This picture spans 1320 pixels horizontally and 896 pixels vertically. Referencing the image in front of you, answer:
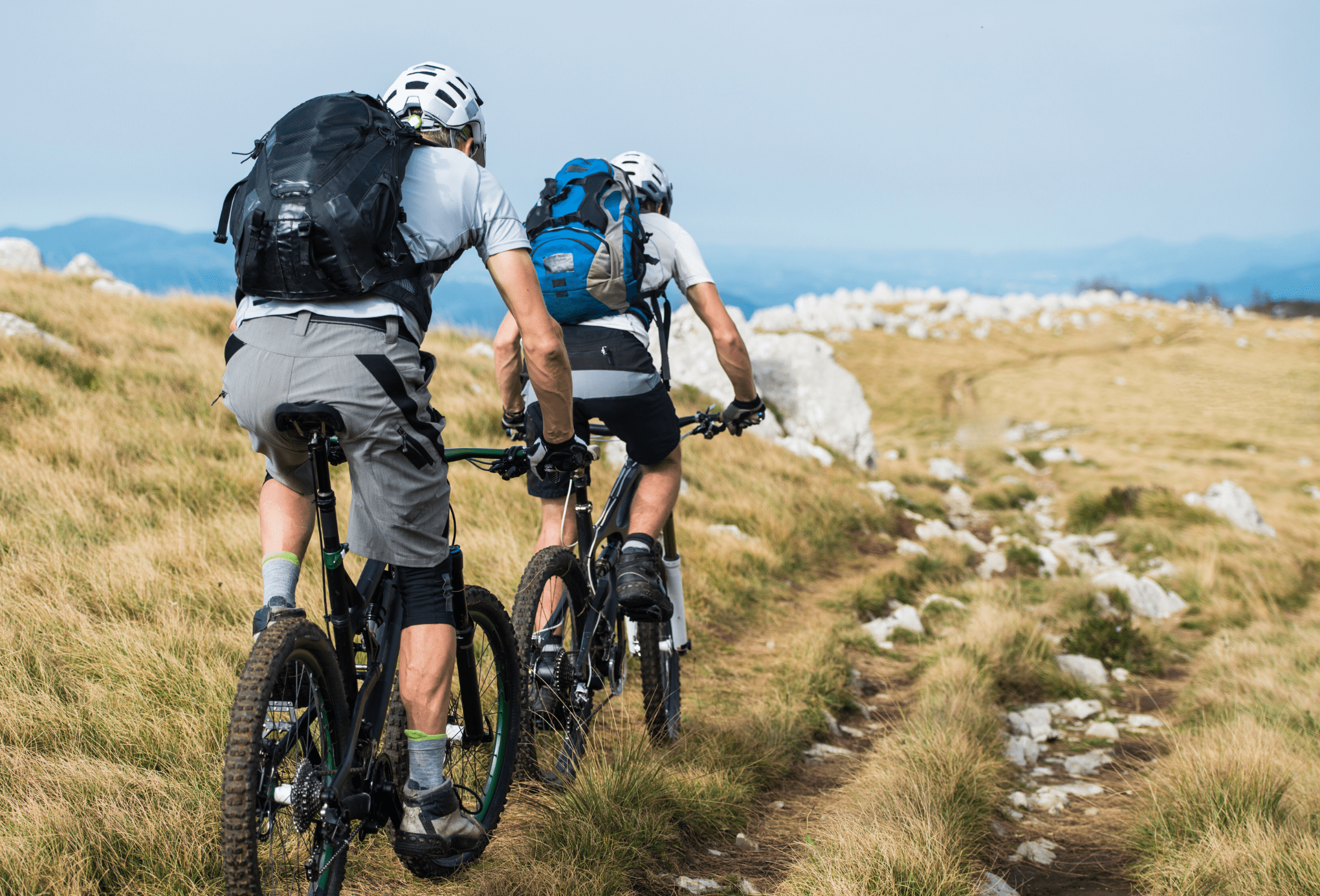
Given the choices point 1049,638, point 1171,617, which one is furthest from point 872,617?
point 1171,617

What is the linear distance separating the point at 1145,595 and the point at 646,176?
8133 millimetres

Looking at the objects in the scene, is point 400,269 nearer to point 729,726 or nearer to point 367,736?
point 367,736

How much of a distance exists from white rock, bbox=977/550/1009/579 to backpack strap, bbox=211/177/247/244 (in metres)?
9.74

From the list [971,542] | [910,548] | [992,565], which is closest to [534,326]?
[910,548]

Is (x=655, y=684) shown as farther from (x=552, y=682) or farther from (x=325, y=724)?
(x=325, y=724)

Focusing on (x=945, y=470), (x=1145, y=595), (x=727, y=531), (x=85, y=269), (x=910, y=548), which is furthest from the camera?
(x=945, y=470)

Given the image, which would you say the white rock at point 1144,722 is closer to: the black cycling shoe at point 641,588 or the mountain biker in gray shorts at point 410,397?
the black cycling shoe at point 641,588

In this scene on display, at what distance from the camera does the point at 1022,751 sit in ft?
16.6

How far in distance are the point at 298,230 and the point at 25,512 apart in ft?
14.4

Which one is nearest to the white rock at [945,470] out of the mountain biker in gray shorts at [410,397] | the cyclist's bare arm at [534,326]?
the cyclist's bare arm at [534,326]

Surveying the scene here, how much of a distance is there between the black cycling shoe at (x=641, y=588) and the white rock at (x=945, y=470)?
56.2 feet

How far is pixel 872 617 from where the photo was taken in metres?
7.89

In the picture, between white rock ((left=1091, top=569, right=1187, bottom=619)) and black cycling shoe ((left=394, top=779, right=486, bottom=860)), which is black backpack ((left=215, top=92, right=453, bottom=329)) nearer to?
black cycling shoe ((left=394, top=779, right=486, bottom=860))

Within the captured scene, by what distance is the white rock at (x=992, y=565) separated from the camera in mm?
10633
